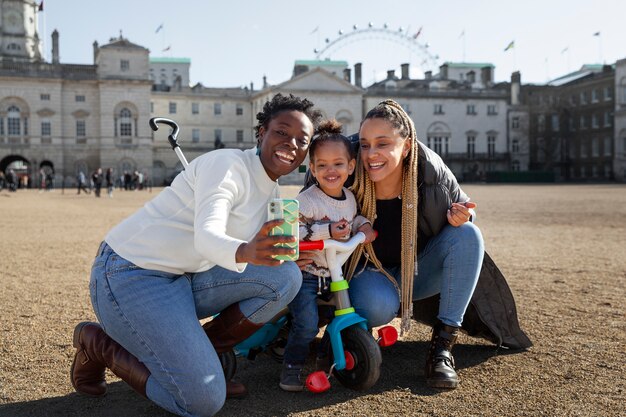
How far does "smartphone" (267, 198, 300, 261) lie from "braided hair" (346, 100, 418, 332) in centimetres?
97

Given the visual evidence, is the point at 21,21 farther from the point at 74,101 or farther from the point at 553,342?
the point at 553,342

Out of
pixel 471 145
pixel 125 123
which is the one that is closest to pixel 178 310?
pixel 125 123

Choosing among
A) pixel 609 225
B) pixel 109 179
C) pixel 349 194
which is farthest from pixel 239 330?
pixel 109 179

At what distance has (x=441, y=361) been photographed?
328 cm

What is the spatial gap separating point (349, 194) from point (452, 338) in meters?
0.95

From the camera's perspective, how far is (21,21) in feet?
187

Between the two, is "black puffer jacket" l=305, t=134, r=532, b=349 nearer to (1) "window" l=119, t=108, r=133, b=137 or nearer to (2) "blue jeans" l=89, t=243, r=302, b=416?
(2) "blue jeans" l=89, t=243, r=302, b=416

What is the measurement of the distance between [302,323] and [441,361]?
2.45ft

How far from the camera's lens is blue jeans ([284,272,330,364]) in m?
3.24

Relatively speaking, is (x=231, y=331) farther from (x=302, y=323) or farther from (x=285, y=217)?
(x=285, y=217)

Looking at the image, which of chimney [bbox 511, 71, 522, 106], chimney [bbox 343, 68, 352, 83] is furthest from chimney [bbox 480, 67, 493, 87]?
chimney [bbox 343, 68, 352, 83]

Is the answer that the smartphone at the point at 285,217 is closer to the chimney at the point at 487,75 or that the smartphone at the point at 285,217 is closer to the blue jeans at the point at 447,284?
the blue jeans at the point at 447,284

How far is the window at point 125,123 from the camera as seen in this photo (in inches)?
1924

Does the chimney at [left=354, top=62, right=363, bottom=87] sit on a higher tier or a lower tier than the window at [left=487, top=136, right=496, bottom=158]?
higher
